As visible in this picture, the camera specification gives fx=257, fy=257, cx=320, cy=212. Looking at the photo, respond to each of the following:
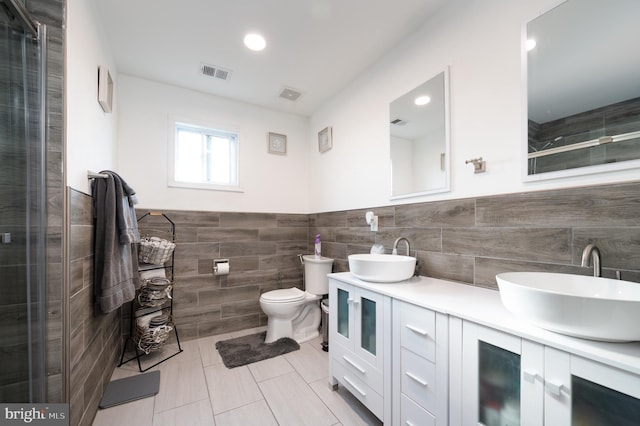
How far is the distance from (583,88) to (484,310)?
1085 millimetres

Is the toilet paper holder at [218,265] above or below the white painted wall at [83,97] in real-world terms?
below

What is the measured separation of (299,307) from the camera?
2.57 m

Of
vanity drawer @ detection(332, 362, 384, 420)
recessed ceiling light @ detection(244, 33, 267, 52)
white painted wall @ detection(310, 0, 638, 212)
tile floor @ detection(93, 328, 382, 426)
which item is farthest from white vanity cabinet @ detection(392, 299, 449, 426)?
recessed ceiling light @ detection(244, 33, 267, 52)

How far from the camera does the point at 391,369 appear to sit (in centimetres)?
135

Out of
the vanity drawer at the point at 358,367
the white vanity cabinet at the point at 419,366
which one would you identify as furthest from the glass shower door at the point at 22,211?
the white vanity cabinet at the point at 419,366

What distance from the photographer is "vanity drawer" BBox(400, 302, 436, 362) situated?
1.15m

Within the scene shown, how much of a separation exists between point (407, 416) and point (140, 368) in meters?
2.04

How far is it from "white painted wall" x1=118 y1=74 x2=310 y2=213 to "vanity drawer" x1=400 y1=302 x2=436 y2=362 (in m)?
2.15

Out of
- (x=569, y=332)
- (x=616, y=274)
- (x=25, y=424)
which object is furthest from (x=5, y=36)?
(x=616, y=274)

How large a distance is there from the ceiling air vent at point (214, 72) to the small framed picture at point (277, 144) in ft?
2.65

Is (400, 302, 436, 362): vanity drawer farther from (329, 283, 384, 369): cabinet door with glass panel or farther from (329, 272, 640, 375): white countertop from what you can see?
(329, 283, 384, 369): cabinet door with glass panel

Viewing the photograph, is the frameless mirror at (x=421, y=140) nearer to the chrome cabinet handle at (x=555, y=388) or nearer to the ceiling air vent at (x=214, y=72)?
the chrome cabinet handle at (x=555, y=388)

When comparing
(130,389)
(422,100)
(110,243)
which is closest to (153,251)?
(110,243)

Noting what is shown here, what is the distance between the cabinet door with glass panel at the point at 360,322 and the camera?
145 cm
